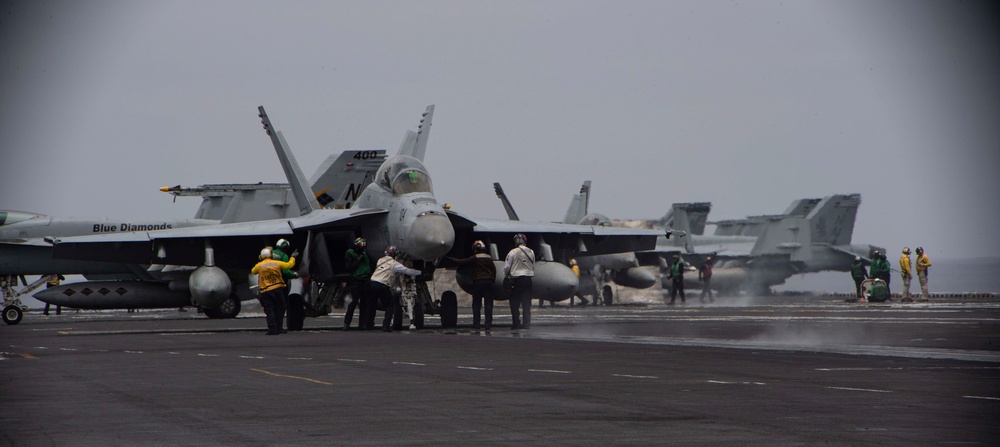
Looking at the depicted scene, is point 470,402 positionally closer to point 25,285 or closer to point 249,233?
point 249,233

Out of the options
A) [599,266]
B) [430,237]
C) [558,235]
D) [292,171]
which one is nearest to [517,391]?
[430,237]

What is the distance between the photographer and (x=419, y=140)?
28.7 meters

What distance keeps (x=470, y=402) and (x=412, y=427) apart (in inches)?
58.6

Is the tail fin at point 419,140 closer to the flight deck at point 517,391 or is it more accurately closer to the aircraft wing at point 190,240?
the aircraft wing at point 190,240

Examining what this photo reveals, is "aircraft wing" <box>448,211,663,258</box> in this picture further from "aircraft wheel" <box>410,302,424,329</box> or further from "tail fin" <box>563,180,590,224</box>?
"tail fin" <box>563,180,590,224</box>

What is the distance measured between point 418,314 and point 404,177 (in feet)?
9.15

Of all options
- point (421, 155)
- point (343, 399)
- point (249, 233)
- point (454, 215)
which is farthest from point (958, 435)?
point (421, 155)

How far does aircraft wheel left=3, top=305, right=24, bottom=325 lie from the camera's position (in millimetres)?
31734

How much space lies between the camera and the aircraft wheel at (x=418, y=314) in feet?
75.3

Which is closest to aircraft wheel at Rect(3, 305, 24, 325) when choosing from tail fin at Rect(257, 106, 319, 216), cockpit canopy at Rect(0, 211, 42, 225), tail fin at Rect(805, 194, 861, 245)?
cockpit canopy at Rect(0, 211, 42, 225)

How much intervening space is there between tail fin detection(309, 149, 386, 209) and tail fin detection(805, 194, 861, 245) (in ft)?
128

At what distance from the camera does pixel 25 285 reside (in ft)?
118

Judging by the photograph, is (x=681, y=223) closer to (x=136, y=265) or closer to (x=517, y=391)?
(x=136, y=265)

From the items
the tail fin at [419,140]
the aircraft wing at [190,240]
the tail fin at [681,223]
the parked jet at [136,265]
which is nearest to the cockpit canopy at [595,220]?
the tail fin at [681,223]
